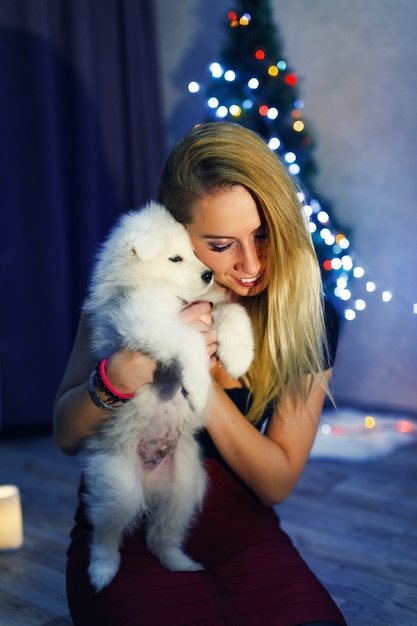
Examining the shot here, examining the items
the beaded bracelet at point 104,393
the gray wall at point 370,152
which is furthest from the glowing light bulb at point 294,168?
the beaded bracelet at point 104,393

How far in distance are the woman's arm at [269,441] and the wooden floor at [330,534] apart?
48 centimetres

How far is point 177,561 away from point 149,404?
1.26 ft

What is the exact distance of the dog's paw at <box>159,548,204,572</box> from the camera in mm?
1541

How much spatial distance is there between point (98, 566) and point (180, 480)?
0.27 m

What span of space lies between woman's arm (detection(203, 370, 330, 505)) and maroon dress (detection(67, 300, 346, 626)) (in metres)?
0.09

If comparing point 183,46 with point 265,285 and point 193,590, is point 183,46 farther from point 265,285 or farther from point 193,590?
point 193,590

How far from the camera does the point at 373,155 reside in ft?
12.2

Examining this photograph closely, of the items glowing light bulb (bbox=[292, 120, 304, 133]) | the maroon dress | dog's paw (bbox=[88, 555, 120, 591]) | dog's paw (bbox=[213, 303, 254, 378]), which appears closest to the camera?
the maroon dress

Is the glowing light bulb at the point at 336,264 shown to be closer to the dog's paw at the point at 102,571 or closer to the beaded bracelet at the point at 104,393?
the beaded bracelet at the point at 104,393

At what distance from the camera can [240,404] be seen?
1786 mm

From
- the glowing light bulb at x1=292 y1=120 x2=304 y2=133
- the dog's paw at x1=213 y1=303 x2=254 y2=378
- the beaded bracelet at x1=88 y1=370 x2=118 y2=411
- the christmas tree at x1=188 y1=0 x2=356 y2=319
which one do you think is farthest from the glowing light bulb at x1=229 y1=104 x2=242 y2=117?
the beaded bracelet at x1=88 y1=370 x2=118 y2=411

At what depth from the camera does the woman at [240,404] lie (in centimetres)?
137

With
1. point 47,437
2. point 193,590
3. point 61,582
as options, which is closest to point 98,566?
point 193,590

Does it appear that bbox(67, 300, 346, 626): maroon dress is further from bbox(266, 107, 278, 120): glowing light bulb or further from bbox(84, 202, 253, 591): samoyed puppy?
bbox(266, 107, 278, 120): glowing light bulb
